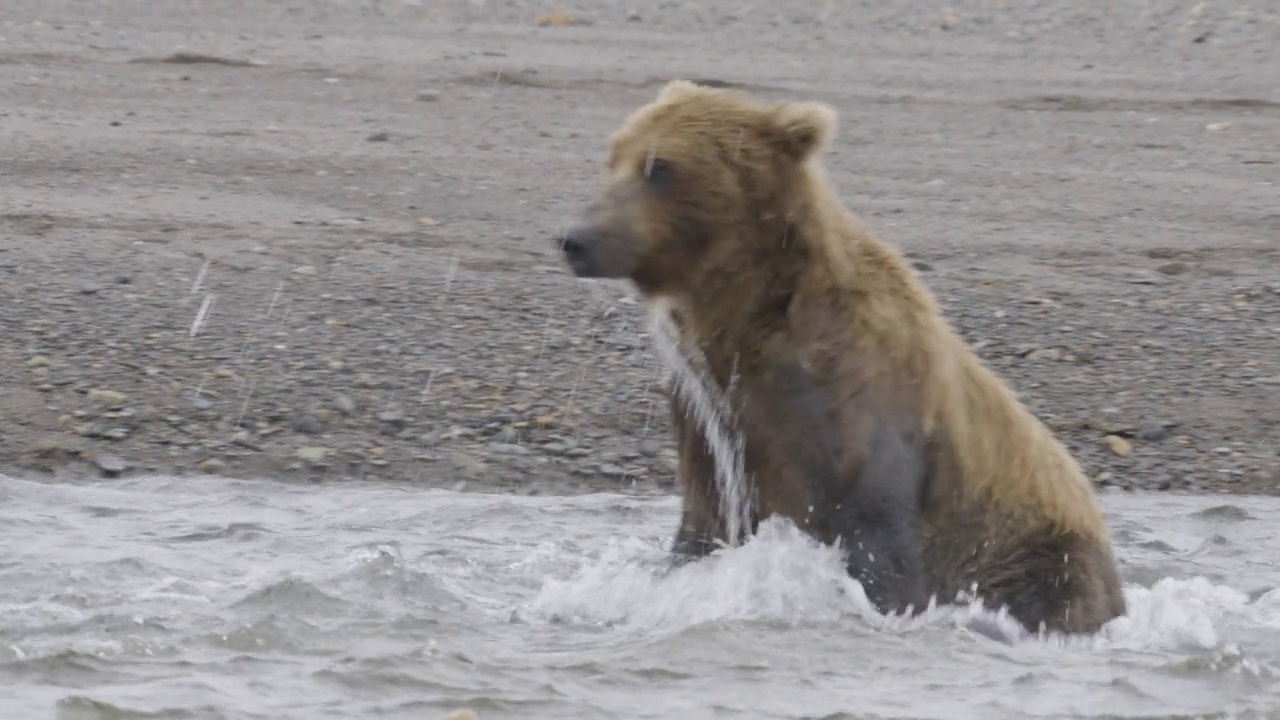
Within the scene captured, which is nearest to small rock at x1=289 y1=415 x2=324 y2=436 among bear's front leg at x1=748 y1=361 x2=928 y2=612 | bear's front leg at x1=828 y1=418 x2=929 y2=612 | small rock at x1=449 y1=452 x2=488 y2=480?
small rock at x1=449 y1=452 x2=488 y2=480

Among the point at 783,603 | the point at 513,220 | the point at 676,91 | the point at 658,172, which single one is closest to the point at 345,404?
the point at 676,91

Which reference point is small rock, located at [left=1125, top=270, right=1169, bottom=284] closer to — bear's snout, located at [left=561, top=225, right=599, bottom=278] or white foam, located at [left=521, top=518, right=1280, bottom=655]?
white foam, located at [left=521, top=518, right=1280, bottom=655]

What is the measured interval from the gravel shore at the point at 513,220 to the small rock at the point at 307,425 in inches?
0.5

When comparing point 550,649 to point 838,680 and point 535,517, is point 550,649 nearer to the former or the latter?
A: point 838,680

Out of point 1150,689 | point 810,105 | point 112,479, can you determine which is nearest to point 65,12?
point 112,479

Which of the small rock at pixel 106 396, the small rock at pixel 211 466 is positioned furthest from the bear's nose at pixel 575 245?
the small rock at pixel 106 396

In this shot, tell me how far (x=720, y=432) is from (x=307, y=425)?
271 centimetres

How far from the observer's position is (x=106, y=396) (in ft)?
25.6

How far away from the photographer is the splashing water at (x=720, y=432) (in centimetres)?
538

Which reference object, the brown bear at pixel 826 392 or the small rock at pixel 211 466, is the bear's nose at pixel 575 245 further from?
the small rock at pixel 211 466

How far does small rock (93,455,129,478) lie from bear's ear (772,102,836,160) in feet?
9.67

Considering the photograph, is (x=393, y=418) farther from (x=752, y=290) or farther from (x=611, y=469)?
(x=752, y=290)

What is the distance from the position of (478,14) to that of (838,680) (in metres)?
12.3

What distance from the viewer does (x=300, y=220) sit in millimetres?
10422
